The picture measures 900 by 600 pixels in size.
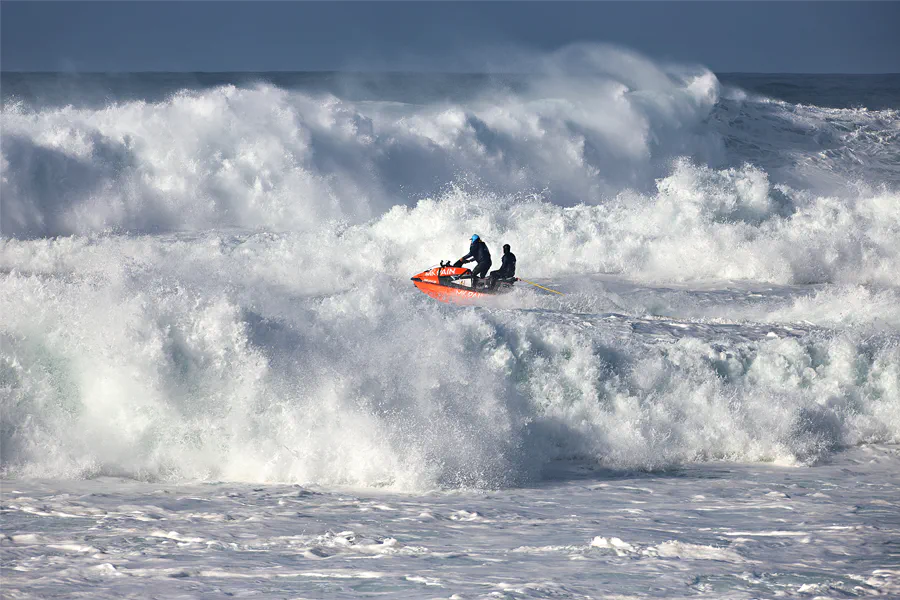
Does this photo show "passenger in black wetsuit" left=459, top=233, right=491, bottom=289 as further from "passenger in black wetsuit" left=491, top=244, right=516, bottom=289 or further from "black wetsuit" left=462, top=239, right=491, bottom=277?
"passenger in black wetsuit" left=491, top=244, right=516, bottom=289

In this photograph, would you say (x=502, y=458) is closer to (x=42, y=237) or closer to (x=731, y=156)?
(x=42, y=237)

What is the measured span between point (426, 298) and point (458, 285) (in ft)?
16.8

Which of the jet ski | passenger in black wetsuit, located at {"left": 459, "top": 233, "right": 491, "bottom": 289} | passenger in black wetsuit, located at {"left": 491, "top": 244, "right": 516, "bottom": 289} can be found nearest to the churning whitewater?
the jet ski

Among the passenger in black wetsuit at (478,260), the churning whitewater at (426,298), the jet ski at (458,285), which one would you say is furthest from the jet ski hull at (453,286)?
the churning whitewater at (426,298)

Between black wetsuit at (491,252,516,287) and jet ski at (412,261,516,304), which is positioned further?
black wetsuit at (491,252,516,287)

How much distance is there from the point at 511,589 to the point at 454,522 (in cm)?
147

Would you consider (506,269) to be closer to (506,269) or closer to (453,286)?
(506,269)

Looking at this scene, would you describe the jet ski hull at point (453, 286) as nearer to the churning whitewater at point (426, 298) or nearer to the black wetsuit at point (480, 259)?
the black wetsuit at point (480, 259)

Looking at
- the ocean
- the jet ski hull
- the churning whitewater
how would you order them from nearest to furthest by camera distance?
1. the ocean
2. the churning whitewater
3. the jet ski hull

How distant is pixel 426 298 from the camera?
11.7 m

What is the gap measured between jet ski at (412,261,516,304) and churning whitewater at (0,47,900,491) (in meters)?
0.39

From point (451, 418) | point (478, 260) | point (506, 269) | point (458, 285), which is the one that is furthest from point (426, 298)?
point (506, 269)

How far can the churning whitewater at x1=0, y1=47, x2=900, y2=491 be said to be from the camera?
29.8 ft

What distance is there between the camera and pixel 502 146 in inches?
1264
